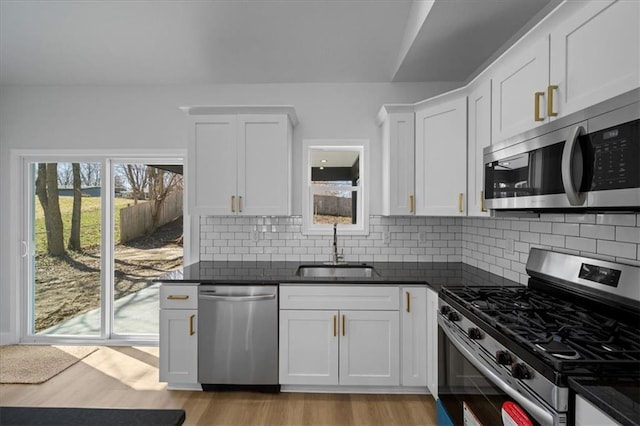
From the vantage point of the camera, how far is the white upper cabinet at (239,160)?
2.92 m

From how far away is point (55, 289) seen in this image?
360cm

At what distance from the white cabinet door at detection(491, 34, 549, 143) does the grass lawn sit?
3459 millimetres

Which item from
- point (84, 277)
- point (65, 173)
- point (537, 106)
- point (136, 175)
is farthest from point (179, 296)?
point (537, 106)

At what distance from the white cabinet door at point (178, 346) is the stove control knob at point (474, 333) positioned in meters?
1.93

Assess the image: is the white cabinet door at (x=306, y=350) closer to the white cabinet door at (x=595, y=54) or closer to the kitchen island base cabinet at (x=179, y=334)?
the kitchen island base cabinet at (x=179, y=334)

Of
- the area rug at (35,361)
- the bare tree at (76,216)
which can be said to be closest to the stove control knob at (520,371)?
the area rug at (35,361)

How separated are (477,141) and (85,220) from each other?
381 cm

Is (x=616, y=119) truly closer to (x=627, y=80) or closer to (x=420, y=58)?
(x=627, y=80)

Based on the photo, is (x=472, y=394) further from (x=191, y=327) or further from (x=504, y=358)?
(x=191, y=327)

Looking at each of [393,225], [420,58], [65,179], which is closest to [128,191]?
[65,179]

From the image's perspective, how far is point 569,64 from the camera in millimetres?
1417

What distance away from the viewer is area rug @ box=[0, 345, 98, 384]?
2842 mm

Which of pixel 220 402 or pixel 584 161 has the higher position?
pixel 584 161

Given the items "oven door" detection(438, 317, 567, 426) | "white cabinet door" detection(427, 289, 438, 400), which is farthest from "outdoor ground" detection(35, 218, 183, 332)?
"oven door" detection(438, 317, 567, 426)
